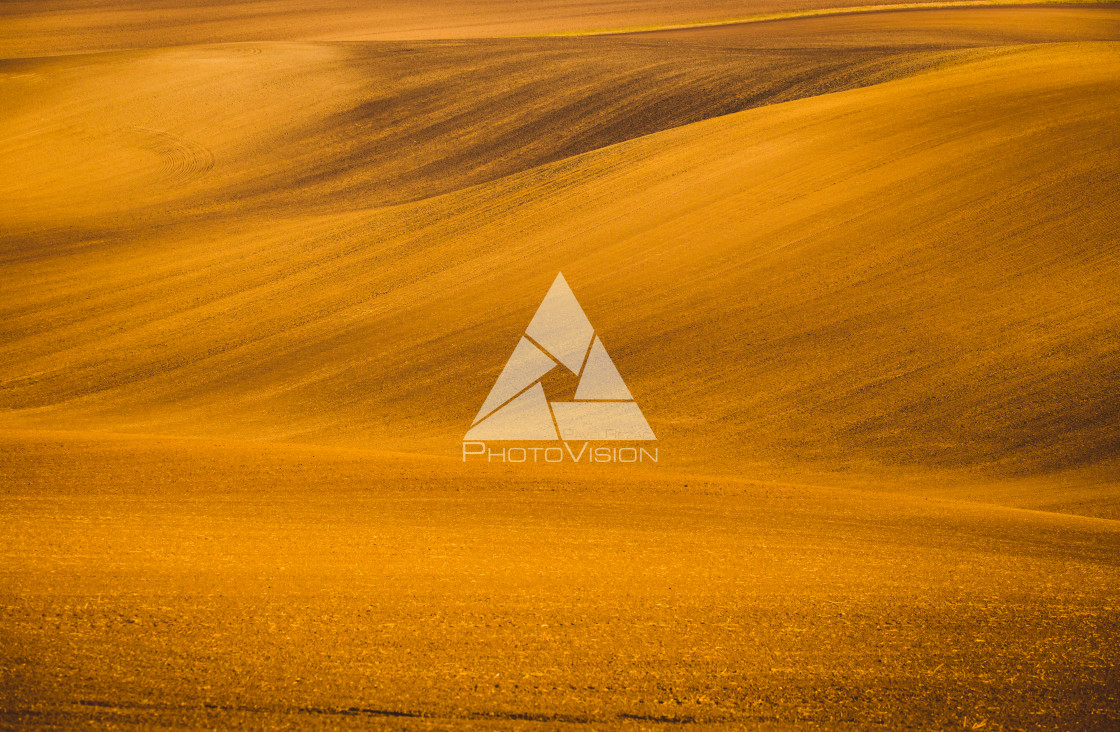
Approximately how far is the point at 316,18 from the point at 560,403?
34.7m

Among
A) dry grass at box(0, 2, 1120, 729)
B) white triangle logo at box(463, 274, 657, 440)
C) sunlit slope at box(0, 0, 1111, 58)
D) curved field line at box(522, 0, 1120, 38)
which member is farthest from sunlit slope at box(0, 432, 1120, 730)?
sunlit slope at box(0, 0, 1111, 58)

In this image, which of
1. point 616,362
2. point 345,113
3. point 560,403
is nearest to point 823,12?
point 345,113

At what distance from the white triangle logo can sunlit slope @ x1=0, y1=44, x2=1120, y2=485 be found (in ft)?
0.75

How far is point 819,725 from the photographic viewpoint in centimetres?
374

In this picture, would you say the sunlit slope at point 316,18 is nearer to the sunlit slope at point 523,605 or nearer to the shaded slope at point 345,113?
the shaded slope at point 345,113

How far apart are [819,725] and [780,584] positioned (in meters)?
1.45

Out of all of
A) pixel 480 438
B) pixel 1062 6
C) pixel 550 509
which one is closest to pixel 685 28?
pixel 1062 6

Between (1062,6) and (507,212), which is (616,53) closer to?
(507,212)

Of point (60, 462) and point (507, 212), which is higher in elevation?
point (507, 212)

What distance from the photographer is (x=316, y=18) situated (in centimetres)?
3841

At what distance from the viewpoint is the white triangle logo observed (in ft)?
33.2

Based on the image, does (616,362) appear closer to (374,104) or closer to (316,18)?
(374,104)

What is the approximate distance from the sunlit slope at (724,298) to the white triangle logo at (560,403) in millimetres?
229

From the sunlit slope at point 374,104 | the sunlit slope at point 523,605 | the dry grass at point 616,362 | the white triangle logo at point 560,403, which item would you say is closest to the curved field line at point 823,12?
the sunlit slope at point 374,104
